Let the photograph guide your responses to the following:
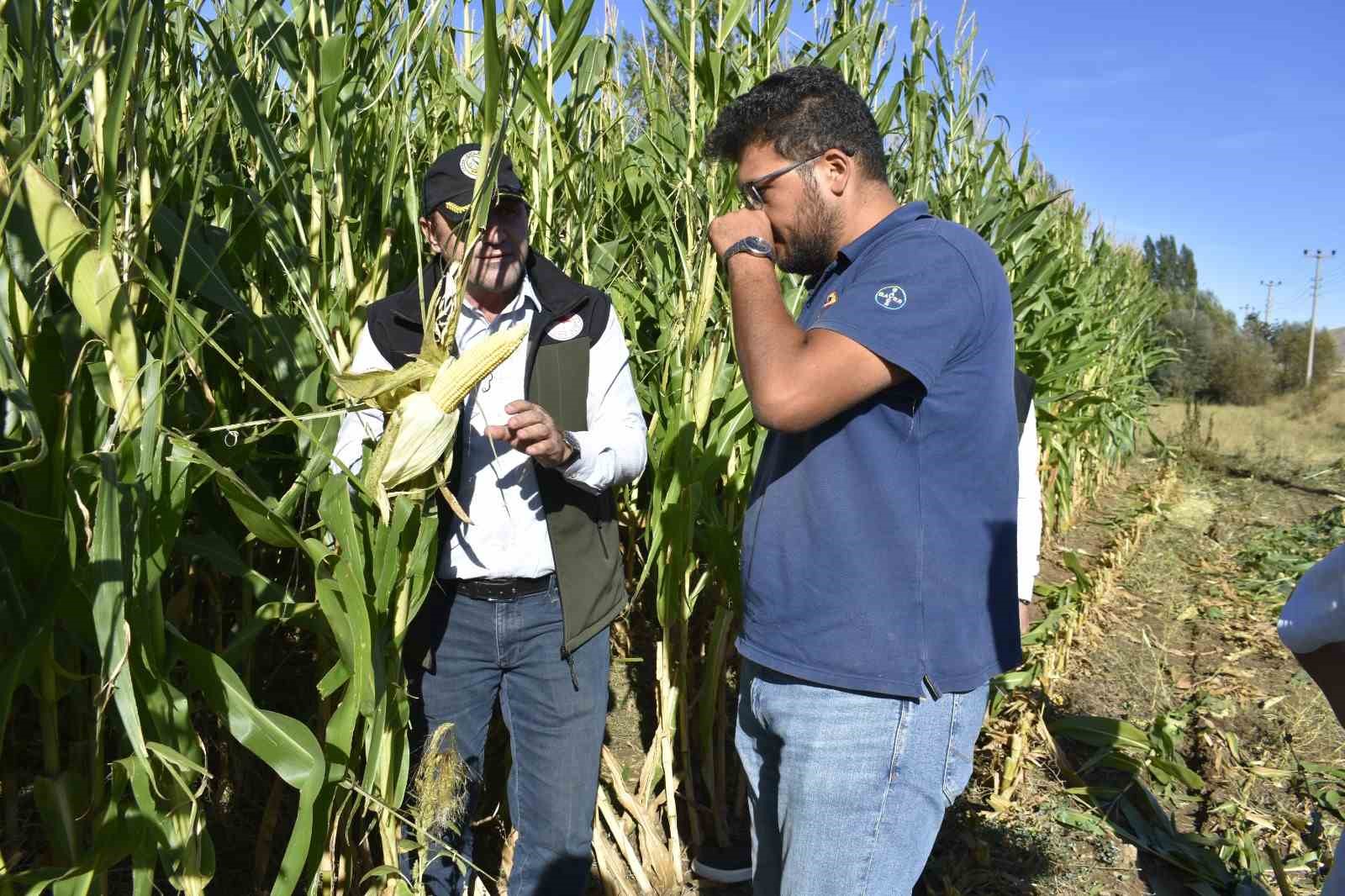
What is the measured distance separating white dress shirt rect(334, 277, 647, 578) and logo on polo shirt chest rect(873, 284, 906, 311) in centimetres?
73

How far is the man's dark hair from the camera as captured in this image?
1662 millimetres

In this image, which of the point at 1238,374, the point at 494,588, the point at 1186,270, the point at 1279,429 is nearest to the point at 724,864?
the point at 494,588

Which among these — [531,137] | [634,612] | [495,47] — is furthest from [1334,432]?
[495,47]

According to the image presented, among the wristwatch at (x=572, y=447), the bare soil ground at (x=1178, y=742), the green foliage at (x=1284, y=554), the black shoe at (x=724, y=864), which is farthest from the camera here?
the green foliage at (x=1284, y=554)

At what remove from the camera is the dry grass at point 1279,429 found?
44.8ft

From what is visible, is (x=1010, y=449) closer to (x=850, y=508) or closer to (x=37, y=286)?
(x=850, y=508)

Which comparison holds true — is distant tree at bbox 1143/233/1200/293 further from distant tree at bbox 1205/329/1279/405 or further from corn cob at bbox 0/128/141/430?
corn cob at bbox 0/128/141/430

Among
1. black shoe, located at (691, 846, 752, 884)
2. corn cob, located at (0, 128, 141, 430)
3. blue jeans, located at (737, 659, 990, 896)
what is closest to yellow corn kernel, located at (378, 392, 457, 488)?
corn cob, located at (0, 128, 141, 430)

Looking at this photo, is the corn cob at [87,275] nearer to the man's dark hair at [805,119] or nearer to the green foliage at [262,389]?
the green foliage at [262,389]

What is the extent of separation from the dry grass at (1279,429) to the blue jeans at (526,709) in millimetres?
11938

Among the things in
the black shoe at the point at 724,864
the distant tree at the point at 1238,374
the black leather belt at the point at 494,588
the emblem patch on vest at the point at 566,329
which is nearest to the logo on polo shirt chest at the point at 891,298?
the emblem patch on vest at the point at 566,329

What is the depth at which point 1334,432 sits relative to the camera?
17.9 m

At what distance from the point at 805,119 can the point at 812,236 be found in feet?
0.62

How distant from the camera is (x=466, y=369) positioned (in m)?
1.48
